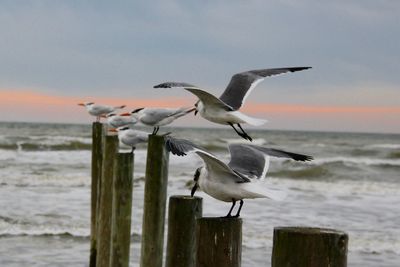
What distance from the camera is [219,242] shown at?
157 inches

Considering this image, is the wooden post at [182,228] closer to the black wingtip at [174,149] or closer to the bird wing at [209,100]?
the black wingtip at [174,149]

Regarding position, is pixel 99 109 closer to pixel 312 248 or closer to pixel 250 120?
pixel 250 120

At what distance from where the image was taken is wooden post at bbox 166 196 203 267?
518cm

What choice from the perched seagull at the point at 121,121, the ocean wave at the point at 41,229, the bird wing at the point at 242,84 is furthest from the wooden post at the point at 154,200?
the perched seagull at the point at 121,121

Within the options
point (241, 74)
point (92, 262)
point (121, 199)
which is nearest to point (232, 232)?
point (241, 74)

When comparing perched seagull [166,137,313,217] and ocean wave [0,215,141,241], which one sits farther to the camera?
ocean wave [0,215,141,241]

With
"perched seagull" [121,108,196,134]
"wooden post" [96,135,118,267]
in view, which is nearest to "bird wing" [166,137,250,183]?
"wooden post" [96,135,118,267]

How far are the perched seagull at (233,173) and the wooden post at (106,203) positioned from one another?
323 centimetres

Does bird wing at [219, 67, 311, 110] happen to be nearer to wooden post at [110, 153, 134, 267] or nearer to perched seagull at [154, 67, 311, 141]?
perched seagull at [154, 67, 311, 141]

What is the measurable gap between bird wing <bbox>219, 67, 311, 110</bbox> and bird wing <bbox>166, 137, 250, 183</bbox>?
5.97ft

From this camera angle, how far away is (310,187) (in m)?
21.0

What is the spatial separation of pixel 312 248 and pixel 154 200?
10.7 feet

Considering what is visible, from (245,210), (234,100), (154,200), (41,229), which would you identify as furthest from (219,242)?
(245,210)

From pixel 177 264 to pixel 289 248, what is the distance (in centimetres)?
229
